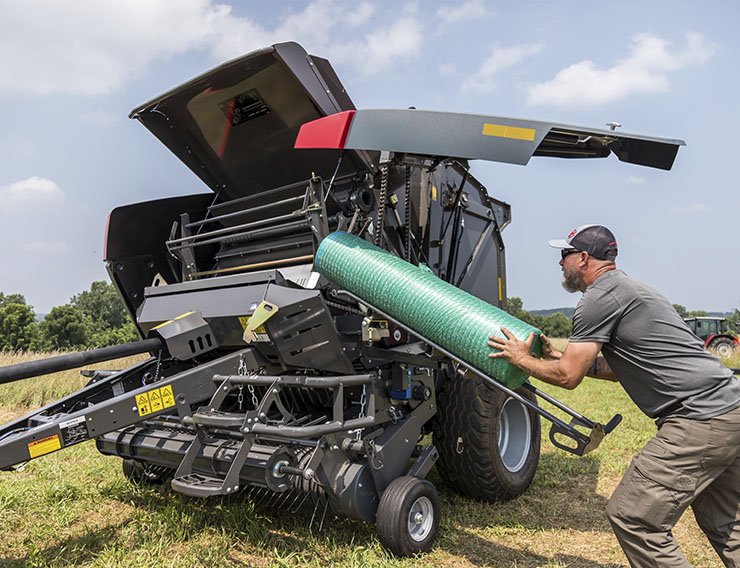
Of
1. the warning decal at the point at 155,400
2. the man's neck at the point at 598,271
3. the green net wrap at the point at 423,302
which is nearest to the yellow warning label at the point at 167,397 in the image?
the warning decal at the point at 155,400

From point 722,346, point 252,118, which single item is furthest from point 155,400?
point 722,346

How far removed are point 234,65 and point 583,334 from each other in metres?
2.60

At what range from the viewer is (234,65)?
374 centimetres

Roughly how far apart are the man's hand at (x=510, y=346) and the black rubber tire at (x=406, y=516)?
1.03 m

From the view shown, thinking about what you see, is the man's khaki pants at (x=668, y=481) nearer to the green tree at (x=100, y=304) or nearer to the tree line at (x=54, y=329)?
the tree line at (x=54, y=329)

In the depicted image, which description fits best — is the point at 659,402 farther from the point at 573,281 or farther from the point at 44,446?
the point at 44,446

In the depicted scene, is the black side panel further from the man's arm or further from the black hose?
the man's arm

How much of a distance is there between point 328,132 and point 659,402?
7.00 feet

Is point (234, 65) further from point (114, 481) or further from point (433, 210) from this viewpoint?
point (114, 481)

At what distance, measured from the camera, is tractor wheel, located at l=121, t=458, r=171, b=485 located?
476cm

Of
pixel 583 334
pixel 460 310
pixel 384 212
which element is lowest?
pixel 583 334

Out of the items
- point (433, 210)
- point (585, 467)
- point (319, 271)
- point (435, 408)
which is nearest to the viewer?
point (319, 271)

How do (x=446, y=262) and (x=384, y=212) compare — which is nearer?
(x=384, y=212)

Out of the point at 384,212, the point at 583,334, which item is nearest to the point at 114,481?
the point at 384,212
